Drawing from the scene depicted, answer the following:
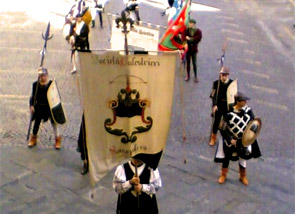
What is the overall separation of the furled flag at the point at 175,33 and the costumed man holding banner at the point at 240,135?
4147 millimetres

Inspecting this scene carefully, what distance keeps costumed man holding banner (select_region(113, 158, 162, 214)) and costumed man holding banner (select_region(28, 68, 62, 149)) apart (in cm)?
368

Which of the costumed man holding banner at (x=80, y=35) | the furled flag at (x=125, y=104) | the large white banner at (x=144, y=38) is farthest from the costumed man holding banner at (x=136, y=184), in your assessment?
the costumed man holding banner at (x=80, y=35)

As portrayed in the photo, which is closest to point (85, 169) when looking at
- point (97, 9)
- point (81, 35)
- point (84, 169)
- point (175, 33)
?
point (84, 169)

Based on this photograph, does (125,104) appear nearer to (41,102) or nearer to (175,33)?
(41,102)

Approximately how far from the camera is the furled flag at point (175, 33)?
1265 centimetres

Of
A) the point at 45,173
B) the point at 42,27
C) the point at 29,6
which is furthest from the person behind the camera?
the point at 29,6

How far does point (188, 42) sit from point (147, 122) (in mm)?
7189

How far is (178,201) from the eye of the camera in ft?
28.3

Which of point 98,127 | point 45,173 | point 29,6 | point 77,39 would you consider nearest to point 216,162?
point 45,173

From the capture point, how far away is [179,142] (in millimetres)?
10547

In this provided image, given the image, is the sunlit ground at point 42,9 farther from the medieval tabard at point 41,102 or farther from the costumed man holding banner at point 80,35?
the medieval tabard at point 41,102

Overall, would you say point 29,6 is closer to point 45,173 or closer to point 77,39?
point 77,39

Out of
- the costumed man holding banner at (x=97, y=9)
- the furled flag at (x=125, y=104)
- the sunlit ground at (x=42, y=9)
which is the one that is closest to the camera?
the furled flag at (x=125, y=104)

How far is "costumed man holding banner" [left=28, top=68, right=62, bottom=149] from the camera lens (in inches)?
383
